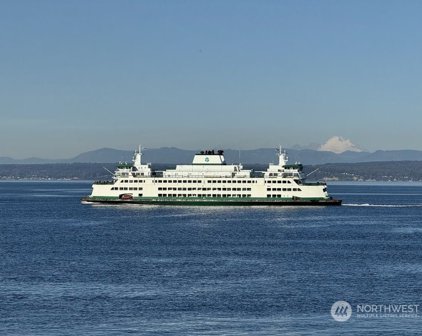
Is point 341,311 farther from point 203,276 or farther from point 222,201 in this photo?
point 222,201

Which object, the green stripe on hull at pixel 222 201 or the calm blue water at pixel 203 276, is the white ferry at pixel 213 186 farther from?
the calm blue water at pixel 203 276

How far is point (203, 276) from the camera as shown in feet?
197

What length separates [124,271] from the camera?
62.3m

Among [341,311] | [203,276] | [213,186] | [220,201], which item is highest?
[213,186]

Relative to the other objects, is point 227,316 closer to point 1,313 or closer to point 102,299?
point 102,299

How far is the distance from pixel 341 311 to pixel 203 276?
14478 mm

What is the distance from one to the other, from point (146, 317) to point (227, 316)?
13.7 ft

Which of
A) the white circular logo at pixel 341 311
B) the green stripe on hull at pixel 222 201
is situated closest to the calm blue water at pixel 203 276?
the white circular logo at pixel 341 311

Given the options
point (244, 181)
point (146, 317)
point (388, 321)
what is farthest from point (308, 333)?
point (244, 181)

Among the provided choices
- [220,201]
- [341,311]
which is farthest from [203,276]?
[220,201]

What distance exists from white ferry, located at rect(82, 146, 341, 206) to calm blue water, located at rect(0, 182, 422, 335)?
28564 mm

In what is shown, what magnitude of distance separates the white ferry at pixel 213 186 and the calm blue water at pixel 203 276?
2856 cm

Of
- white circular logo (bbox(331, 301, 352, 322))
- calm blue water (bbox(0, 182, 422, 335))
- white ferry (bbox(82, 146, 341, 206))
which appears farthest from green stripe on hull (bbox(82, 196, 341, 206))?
white circular logo (bbox(331, 301, 352, 322))

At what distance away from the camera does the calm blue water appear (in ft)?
147
